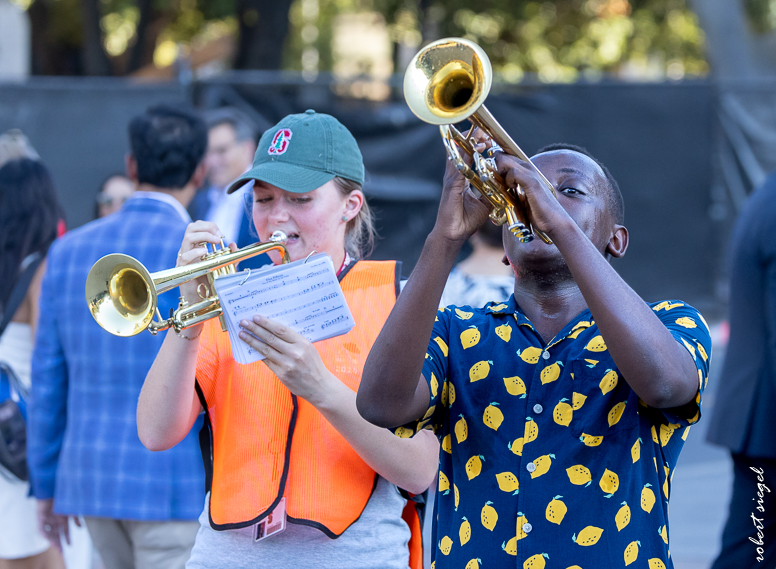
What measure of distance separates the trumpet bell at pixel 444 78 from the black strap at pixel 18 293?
234 centimetres

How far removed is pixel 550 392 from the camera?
1.85m

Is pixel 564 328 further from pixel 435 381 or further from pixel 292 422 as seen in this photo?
pixel 292 422

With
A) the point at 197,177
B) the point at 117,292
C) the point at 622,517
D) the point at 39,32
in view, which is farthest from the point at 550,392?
the point at 39,32

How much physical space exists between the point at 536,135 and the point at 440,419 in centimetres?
667

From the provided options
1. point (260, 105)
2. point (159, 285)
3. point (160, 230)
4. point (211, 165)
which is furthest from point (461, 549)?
A: point (260, 105)

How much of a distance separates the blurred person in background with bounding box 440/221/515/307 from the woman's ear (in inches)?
39.8

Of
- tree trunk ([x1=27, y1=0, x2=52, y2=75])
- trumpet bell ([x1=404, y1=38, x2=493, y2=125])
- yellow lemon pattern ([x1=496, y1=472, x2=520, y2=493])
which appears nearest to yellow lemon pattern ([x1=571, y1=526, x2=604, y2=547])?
yellow lemon pattern ([x1=496, y1=472, x2=520, y2=493])

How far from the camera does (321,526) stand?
2.06 meters

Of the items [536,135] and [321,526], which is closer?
[321,526]

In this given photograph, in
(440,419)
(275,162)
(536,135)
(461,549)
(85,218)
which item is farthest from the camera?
(536,135)

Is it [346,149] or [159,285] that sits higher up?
[346,149]

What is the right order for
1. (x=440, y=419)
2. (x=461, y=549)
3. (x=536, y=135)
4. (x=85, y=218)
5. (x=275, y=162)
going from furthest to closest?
(x=536, y=135) → (x=85, y=218) → (x=275, y=162) → (x=440, y=419) → (x=461, y=549)

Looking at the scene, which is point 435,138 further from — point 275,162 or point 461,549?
point 461,549

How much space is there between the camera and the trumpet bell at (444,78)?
1741 millimetres
